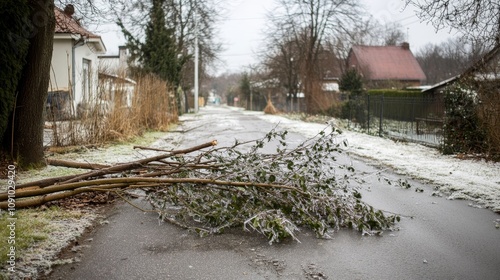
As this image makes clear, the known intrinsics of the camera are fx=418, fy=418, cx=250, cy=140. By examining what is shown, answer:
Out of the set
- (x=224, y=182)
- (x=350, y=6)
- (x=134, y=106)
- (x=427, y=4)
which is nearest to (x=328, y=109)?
(x=350, y=6)

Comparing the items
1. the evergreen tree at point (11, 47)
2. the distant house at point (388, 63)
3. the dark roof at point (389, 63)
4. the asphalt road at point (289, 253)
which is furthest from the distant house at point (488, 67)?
the dark roof at point (389, 63)

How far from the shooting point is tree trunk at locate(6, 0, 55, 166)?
7324mm

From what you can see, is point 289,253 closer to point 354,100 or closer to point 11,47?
point 11,47

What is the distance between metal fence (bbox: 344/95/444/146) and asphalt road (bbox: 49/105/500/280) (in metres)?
8.37

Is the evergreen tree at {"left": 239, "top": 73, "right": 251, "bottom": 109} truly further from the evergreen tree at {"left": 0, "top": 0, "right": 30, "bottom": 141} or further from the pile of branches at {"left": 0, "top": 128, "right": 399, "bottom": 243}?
the pile of branches at {"left": 0, "top": 128, "right": 399, "bottom": 243}

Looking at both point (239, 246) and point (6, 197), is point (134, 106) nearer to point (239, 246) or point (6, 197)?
point (6, 197)

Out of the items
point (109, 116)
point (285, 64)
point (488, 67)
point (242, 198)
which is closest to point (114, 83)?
point (109, 116)

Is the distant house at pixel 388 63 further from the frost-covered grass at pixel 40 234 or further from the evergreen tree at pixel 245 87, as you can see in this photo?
the frost-covered grass at pixel 40 234

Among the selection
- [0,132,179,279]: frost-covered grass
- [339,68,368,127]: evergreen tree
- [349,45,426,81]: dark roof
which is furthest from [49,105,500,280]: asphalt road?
[349,45,426,81]: dark roof

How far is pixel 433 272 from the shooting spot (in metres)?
3.49

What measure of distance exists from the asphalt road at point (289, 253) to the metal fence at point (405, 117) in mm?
8372

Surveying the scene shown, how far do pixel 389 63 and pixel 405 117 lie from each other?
43277mm

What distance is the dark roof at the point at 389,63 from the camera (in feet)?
181

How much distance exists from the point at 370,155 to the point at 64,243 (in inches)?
342
